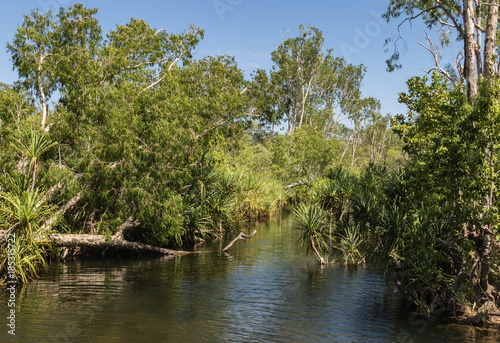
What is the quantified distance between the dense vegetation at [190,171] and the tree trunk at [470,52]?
0.76ft

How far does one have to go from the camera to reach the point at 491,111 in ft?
26.2

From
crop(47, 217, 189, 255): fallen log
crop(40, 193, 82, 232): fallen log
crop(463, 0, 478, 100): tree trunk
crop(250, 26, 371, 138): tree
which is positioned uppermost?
crop(250, 26, 371, 138): tree

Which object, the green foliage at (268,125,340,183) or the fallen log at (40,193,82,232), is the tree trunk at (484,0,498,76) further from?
the green foliage at (268,125,340,183)

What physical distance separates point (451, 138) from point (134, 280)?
29.5ft

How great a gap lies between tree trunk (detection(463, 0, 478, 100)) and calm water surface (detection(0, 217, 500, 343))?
5.25m

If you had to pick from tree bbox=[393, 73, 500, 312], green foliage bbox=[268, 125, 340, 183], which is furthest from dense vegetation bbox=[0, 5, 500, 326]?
green foliage bbox=[268, 125, 340, 183]

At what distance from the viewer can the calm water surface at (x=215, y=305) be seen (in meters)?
8.20

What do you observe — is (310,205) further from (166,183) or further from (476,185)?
(476,185)

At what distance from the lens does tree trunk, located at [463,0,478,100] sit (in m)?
9.84

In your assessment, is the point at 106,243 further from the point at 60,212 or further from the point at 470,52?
the point at 470,52

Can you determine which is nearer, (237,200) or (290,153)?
(237,200)

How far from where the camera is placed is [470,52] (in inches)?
416

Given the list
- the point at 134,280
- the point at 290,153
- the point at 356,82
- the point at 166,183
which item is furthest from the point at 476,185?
the point at 356,82

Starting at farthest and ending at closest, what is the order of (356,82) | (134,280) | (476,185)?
(356,82) → (134,280) → (476,185)
